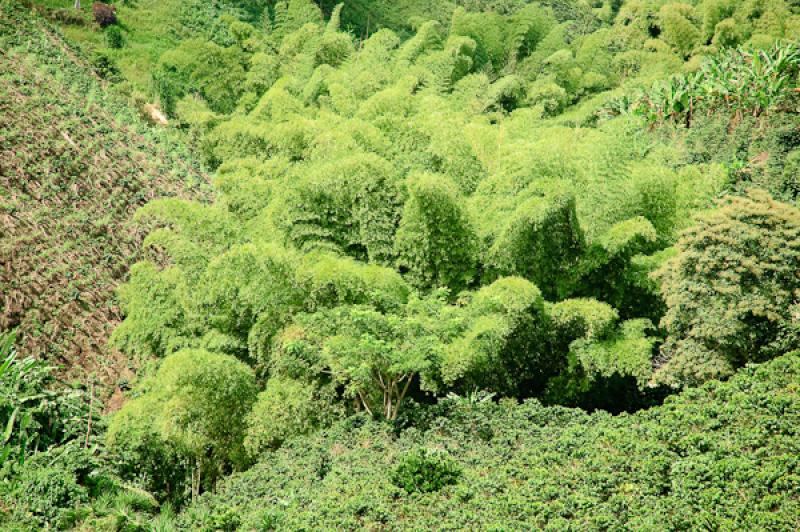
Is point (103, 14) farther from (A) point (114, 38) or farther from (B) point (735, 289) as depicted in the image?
(B) point (735, 289)

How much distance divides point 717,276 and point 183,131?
10.1m

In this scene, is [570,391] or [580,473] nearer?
[580,473]

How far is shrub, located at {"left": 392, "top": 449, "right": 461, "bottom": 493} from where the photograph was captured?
5258mm

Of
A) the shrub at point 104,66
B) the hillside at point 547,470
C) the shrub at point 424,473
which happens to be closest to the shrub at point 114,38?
the shrub at point 104,66

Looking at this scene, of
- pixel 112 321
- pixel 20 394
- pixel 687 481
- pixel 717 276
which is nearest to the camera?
pixel 687 481

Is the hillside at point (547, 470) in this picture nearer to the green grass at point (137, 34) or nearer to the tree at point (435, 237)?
the tree at point (435, 237)

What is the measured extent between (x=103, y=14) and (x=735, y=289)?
1363cm

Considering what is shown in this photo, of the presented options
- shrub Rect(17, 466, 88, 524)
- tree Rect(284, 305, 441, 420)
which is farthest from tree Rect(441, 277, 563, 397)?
shrub Rect(17, 466, 88, 524)

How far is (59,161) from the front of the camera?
10.0 metres

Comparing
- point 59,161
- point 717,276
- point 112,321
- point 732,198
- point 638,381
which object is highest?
point 732,198

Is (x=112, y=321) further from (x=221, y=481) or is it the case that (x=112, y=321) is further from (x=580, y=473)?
(x=580, y=473)

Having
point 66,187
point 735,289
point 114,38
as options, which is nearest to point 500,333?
point 735,289

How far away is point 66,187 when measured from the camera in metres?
9.80

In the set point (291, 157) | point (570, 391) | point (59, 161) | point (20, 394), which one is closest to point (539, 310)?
point (570, 391)
